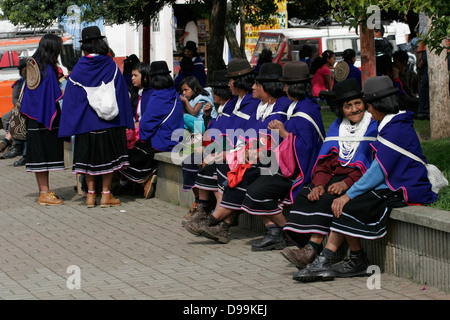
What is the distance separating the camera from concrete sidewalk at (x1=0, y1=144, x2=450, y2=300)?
226 inches

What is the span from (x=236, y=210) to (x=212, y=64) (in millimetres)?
5632

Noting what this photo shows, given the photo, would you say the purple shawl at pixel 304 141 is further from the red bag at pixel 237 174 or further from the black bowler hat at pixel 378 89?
the black bowler hat at pixel 378 89

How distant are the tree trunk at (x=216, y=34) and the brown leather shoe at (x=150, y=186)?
2.95 meters

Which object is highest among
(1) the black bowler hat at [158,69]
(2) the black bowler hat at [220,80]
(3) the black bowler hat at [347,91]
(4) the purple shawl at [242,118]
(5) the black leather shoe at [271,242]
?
(1) the black bowler hat at [158,69]

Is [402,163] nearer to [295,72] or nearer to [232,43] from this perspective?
[295,72]

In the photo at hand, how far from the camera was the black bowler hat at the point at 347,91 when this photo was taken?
618cm

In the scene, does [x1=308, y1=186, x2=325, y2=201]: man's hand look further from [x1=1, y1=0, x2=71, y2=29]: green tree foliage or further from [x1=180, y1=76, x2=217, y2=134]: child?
[x1=1, y1=0, x2=71, y2=29]: green tree foliage

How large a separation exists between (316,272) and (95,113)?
4171 mm

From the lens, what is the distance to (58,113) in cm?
952

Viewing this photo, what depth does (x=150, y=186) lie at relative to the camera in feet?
31.8

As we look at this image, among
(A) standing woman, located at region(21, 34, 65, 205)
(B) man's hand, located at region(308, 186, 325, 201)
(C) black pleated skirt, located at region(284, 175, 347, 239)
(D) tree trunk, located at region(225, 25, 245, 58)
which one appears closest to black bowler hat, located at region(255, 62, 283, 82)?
(C) black pleated skirt, located at region(284, 175, 347, 239)

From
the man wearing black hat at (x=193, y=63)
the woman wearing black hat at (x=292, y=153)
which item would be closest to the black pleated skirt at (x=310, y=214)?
the woman wearing black hat at (x=292, y=153)

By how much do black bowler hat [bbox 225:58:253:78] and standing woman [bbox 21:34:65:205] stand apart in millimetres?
2611

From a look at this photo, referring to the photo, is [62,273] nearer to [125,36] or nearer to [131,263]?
[131,263]
